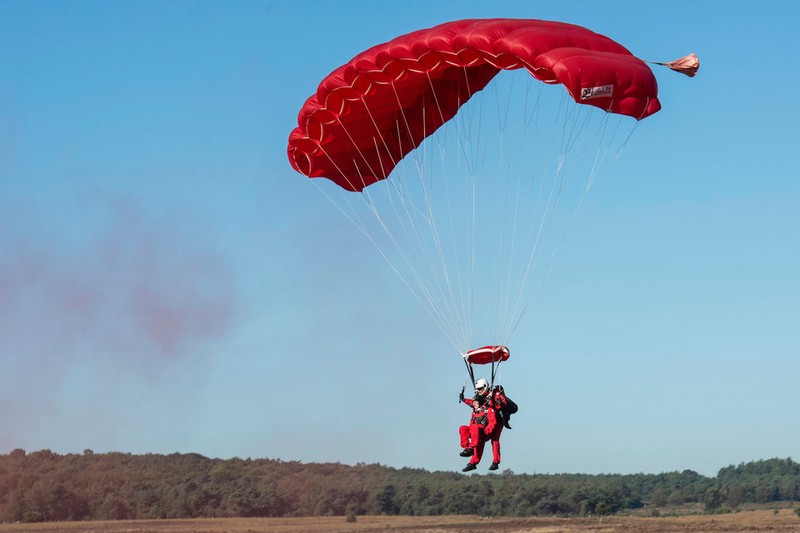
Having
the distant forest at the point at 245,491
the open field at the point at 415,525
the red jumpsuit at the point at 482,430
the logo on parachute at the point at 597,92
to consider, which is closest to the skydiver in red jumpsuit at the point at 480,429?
the red jumpsuit at the point at 482,430

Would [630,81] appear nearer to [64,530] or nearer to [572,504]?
[64,530]

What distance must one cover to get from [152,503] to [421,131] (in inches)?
1600

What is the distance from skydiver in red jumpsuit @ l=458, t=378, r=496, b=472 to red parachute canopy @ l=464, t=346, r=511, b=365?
1.16 feet

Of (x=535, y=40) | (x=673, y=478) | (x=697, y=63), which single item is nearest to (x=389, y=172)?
(x=535, y=40)

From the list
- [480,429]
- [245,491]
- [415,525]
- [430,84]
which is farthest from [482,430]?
[245,491]

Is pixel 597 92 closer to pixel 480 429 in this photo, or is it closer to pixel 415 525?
pixel 480 429

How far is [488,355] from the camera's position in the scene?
59.8ft

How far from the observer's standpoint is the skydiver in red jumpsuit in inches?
709

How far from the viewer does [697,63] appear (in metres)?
15.9

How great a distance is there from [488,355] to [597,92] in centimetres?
495

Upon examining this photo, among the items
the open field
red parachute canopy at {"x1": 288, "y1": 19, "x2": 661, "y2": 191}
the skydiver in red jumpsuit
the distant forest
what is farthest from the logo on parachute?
the distant forest

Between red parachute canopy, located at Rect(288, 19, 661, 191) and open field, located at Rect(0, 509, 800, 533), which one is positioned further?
open field, located at Rect(0, 509, 800, 533)

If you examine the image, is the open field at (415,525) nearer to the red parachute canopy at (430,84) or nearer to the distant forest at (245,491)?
the distant forest at (245,491)

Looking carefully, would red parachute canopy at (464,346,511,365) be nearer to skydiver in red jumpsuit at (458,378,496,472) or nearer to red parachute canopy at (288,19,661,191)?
skydiver in red jumpsuit at (458,378,496,472)
